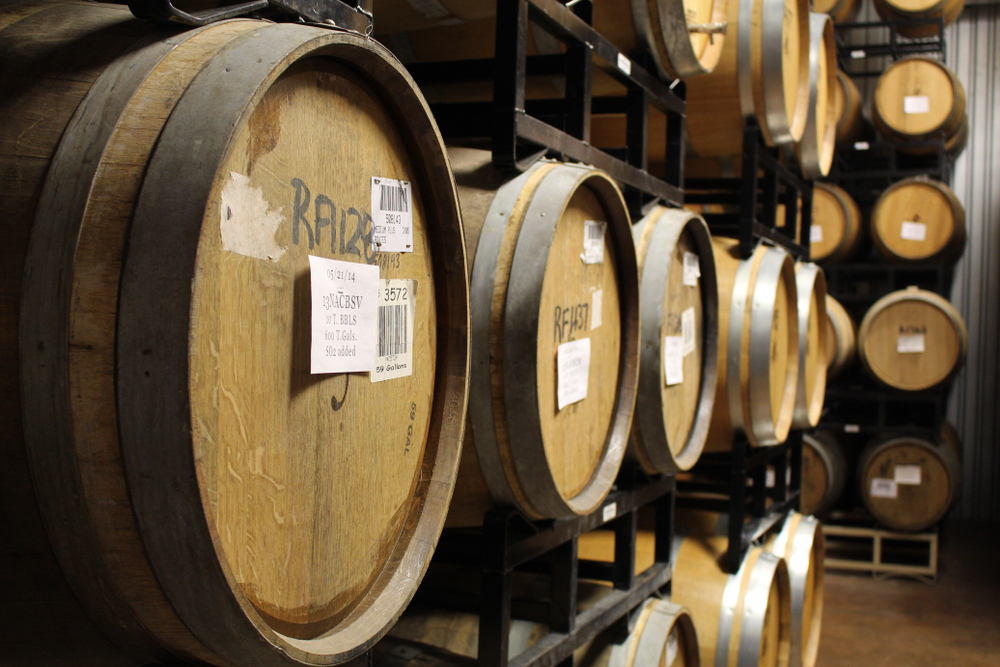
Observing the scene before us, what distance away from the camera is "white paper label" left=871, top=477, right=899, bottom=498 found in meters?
7.11

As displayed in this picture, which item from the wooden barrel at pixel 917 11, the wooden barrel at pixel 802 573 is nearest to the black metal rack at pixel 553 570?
the wooden barrel at pixel 802 573

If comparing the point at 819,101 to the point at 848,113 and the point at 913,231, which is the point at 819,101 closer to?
the point at 913,231

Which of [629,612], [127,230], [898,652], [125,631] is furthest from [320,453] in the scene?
[898,652]

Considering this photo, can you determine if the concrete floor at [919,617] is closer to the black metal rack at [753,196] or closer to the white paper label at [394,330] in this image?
the black metal rack at [753,196]

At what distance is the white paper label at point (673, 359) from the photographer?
8.66 ft

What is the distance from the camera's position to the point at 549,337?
1818mm

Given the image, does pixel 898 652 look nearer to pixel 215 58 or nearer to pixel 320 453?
pixel 320 453

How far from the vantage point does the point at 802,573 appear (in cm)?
417

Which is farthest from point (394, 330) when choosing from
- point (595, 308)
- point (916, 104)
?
point (916, 104)

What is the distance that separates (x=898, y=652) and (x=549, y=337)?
188 inches

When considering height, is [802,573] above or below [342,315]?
below

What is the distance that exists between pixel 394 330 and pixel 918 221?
741 cm

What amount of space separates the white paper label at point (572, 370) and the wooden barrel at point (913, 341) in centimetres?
604

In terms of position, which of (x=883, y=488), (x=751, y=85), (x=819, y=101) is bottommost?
(x=883, y=488)
